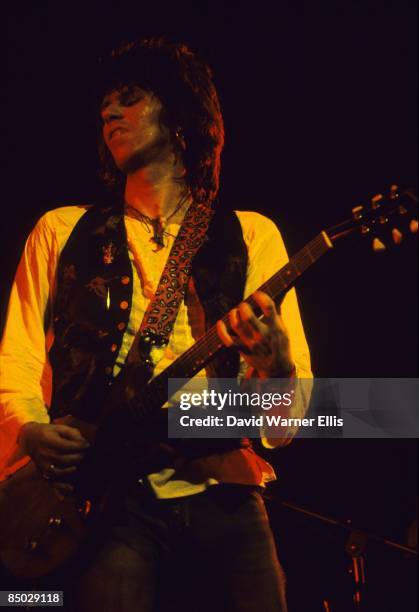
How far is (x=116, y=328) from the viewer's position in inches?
74.3

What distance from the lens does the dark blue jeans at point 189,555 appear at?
156 cm

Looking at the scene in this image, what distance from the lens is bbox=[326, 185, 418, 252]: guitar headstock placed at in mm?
1656

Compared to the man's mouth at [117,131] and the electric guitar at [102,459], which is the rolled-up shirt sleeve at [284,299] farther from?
the man's mouth at [117,131]

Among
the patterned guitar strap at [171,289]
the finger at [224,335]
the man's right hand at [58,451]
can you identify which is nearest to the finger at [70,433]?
the man's right hand at [58,451]

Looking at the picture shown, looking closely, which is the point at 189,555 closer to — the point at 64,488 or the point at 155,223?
the point at 64,488

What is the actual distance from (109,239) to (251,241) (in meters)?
0.47

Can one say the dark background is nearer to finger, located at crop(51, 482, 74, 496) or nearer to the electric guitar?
the electric guitar

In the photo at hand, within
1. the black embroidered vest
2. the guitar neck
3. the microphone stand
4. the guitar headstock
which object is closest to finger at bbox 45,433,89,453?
the black embroidered vest

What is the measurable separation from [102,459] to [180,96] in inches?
53.6

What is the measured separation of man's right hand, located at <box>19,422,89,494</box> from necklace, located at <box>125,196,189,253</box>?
667mm

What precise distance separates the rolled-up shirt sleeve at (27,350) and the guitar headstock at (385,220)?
949mm

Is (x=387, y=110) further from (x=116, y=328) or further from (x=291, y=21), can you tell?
(x=116, y=328)

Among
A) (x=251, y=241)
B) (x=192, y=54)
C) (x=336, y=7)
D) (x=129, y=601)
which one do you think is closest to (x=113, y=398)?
(x=129, y=601)

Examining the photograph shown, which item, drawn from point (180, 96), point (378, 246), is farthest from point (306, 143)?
point (378, 246)
